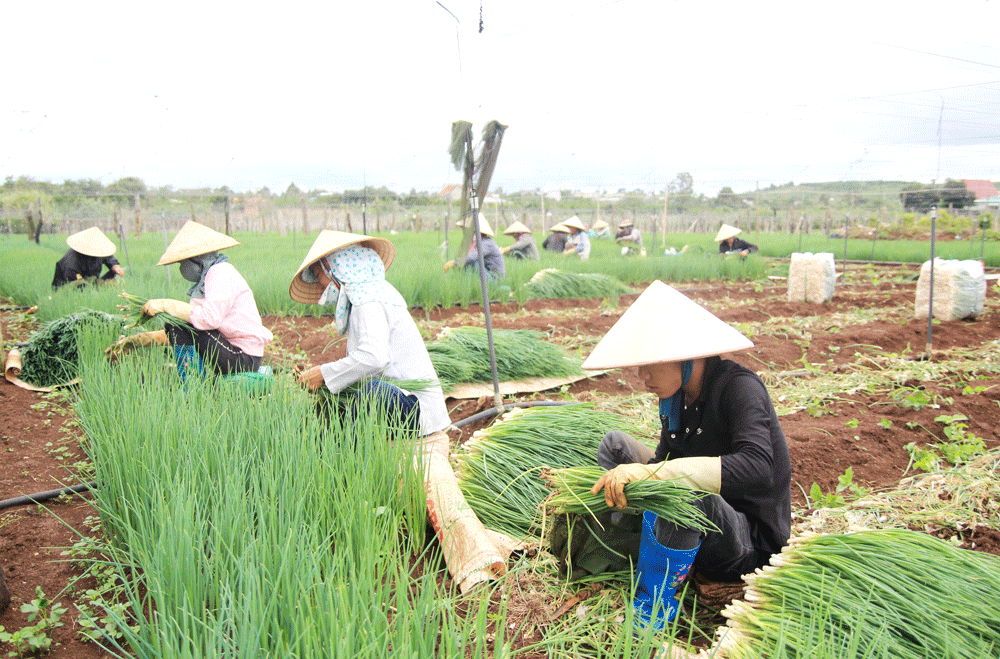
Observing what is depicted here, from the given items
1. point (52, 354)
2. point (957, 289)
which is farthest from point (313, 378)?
point (957, 289)

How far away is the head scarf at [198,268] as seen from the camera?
11.0 feet

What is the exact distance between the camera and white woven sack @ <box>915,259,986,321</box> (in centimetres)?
631

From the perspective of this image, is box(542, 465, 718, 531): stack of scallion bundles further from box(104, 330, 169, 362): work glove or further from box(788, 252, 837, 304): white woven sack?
box(788, 252, 837, 304): white woven sack

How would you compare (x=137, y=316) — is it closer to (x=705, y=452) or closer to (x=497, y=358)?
(x=497, y=358)

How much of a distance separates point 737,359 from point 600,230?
12.9m

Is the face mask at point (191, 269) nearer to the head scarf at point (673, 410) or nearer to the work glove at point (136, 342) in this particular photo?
the work glove at point (136, 342)

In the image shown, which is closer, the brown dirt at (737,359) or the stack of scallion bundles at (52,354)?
the brown dirt at (737,359)

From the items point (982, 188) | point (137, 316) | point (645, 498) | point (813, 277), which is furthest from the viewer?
point (982, 188)

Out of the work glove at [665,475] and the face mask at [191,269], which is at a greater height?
the face mask at [191,269]

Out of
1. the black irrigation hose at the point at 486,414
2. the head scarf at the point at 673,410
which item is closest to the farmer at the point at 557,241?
the black irrigation hose at the point at 486,414

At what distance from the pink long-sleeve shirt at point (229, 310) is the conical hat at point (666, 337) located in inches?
87.5

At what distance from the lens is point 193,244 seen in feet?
11.0

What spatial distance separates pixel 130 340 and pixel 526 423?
7.43ft

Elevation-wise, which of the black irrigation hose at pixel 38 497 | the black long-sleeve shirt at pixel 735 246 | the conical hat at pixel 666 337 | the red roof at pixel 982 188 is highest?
the red roof at pixel 982 188
